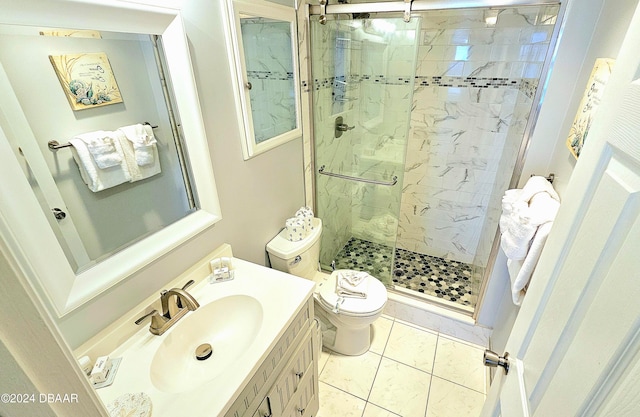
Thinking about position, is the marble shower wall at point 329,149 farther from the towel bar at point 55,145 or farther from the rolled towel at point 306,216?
the towel bar at point 55,145

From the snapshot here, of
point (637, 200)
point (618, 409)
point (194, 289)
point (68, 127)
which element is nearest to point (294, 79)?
point (68, 127)

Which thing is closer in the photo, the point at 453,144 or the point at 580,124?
the point at 580,124

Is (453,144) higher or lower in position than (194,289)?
higher

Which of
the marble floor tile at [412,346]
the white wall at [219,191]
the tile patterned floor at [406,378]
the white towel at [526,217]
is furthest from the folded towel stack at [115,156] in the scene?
the marble floor tile at [412,346]

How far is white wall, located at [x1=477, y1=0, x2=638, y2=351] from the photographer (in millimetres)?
1079

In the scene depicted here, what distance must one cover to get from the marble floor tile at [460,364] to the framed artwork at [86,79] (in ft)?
7.12

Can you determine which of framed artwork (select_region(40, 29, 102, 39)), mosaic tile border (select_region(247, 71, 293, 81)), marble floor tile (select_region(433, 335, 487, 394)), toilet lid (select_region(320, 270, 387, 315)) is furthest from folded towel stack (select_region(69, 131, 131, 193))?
marble floor tile (select_region(433, 335, 487, 394))

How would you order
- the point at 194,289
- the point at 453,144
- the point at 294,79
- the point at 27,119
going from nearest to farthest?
the point at 27,119 < the point at 194,289 < the point at 294,79 < the point at 453,144

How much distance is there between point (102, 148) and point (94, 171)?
0.08m

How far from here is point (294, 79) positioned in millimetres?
1742

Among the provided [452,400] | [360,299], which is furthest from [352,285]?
[452,400]

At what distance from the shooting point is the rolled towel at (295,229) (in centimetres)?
181

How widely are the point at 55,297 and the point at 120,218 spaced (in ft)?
1.06

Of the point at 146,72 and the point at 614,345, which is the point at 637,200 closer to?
the point at 614,345
